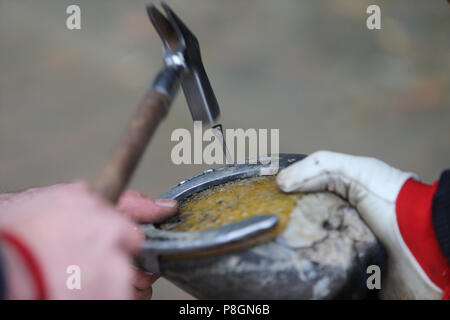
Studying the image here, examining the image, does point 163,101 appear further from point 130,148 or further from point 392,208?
point 392,208

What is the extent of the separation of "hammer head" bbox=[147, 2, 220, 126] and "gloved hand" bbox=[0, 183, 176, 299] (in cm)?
45

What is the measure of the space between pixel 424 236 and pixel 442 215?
0.13 feet

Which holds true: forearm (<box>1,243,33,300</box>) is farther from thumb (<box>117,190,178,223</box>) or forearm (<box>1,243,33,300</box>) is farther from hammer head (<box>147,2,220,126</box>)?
hammer head (<box>147,2,220,126</box>)

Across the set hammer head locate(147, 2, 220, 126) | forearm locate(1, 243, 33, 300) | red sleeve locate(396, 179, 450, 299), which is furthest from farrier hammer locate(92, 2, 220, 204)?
red sleeve locate(396, 179, 450, 299)

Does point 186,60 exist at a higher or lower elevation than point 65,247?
higher

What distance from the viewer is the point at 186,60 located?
3.15 feet

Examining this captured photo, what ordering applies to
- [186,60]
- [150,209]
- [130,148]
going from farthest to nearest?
[186,60]
[150,209]
[130,148]

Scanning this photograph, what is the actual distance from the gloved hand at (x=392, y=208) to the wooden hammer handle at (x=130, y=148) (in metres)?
0.23

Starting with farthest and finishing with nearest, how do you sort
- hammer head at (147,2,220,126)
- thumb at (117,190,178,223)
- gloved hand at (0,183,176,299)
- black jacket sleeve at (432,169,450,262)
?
hammer head at (147,2,220,126) → thumb at (117,190,178,223) → black jacket sleeve at (432,169,450,262) → gloved hand at (0,183,176,299)

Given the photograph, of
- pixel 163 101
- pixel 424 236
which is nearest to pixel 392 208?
pixel 424 236

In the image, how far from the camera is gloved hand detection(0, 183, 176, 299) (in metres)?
0.52

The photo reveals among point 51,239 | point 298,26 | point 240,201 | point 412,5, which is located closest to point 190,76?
point 240,201

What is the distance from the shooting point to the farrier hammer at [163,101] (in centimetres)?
62
